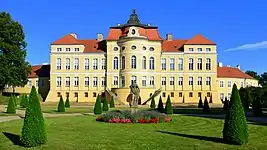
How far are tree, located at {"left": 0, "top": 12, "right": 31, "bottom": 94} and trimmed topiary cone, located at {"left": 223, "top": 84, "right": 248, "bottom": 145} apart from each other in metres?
39.8

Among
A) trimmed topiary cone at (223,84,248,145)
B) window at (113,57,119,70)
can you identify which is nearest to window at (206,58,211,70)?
window at (113,57,119,70)

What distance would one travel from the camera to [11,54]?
4809 centimetres

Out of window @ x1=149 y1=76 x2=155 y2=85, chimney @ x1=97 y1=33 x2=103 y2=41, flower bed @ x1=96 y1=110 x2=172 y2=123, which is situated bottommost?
flower bed @ x1=96 y1=110 x2=172 y2=123

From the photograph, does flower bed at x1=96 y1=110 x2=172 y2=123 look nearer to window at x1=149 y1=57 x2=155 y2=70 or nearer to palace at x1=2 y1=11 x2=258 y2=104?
palace at x1=2 y1=11 x2=258 y2=104

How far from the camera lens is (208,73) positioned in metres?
59.6

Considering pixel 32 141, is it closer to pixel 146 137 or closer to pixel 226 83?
pixel 146 137

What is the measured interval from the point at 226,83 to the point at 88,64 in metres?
26.3

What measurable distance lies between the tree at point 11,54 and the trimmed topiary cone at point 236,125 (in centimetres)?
3982

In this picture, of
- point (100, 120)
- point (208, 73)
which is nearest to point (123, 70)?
point (208, 73)

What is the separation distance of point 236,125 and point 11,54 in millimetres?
41872

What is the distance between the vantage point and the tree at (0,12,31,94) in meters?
47.0

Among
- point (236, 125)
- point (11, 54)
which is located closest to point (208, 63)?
point (11, 54)

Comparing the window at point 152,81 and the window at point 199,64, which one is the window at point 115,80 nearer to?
the window at point 152,81

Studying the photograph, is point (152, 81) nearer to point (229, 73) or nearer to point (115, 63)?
point (115, 63)
